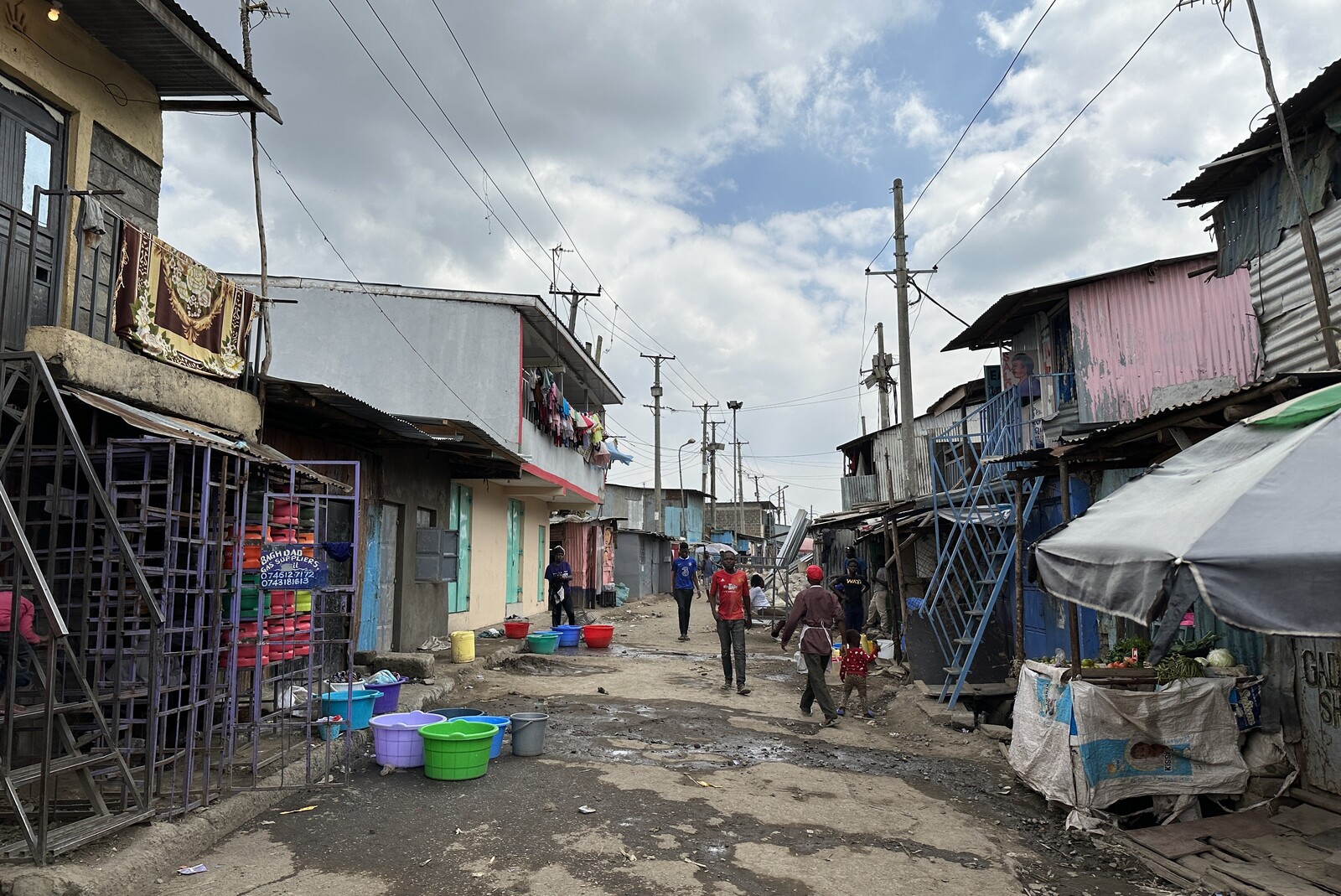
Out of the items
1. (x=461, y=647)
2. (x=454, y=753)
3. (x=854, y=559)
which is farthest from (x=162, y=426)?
(x=854, y=559)

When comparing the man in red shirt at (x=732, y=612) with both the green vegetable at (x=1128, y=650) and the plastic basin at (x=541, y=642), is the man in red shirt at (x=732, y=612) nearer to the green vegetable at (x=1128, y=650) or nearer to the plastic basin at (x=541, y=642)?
the plastic basin at (x=541, y=642)

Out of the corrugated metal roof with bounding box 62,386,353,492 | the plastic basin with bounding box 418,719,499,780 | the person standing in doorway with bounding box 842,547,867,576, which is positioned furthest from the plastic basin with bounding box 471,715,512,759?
the person standing in doorway with bounding box 842,547,867,576

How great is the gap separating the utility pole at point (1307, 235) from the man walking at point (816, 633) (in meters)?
5.50

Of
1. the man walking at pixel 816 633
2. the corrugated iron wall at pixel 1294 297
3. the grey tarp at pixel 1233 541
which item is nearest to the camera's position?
the grey tarp at pixel 1233 541

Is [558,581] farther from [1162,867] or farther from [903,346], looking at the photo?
[1162,867]

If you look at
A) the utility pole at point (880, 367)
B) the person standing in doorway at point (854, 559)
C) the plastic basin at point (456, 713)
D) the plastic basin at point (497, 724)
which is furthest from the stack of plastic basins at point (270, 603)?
the utility pole at point (880, 367)

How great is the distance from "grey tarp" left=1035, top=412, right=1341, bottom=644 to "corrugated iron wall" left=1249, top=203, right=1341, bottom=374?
4.06 metres

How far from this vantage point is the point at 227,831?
5.50 metres

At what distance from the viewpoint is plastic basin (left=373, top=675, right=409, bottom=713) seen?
26.7 ft

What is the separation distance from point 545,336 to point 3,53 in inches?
544

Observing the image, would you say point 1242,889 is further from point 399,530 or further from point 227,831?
point 399,530

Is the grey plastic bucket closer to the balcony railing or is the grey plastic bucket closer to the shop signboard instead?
the shop signboard

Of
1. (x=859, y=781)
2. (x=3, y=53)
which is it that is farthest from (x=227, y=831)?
(x=3, y=53)

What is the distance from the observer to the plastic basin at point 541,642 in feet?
47.9
